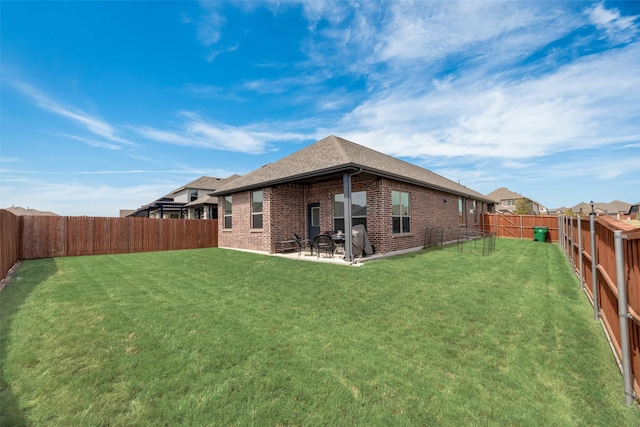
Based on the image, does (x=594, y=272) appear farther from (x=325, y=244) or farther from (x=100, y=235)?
(x=100, y=235)

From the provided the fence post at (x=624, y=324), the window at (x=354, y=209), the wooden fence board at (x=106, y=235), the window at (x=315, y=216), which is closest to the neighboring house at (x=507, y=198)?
the window at (x=354, y=209)

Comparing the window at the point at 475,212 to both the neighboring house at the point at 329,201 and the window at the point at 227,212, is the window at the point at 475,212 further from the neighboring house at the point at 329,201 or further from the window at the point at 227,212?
the window at the point at 227,212

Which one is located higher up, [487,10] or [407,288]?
[487,10]

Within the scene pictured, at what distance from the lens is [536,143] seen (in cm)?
1457

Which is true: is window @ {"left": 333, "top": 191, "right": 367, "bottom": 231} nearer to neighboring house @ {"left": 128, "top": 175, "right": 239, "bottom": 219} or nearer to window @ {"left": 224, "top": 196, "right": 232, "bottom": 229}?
window @ {"left": 224, "top": 196, "right": 232, "bottom": 229}

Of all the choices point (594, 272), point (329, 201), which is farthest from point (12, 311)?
point (594, 272)

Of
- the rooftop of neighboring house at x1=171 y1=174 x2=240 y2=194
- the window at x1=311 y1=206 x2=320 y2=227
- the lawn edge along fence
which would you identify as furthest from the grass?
the rooftop of neighboring house at x1=171 y1=174 x2=240 y2=194

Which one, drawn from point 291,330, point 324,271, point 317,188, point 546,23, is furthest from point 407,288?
point 546,23

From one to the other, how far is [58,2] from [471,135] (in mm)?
17040

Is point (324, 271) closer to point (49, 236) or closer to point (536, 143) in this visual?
point (49, 236)

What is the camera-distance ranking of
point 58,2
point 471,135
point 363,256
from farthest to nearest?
1. point 471,135
2. point 363,256
3. point 58,2

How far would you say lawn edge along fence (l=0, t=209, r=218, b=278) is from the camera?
464 inches

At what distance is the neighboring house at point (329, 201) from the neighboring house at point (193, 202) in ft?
27.6

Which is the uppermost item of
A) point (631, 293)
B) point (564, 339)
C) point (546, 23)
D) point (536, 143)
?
point (546, 23)
